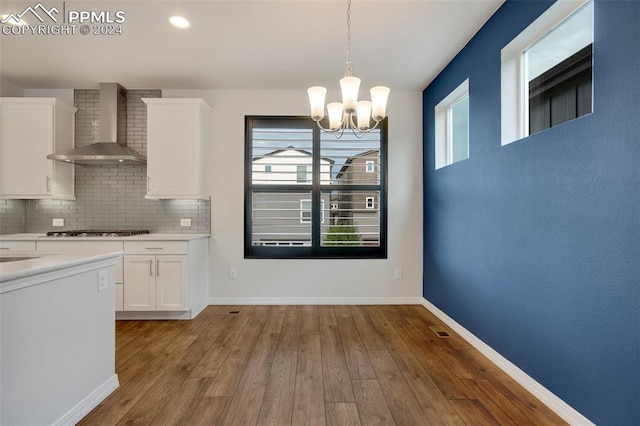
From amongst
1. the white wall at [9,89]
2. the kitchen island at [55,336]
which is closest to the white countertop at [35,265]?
the kitchen island at [55,336]

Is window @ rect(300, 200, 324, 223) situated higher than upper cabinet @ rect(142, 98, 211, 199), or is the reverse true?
upper cabinet @ rect(142, 98, 211, 199)

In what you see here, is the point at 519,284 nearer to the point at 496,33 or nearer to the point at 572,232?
the point at 572,232

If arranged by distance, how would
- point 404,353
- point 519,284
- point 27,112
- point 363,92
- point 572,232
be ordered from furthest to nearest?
point 363,92 → point 27,112 → point 404,353 → point 519,284 → point 572,232

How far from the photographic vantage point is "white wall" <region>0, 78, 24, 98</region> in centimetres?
355

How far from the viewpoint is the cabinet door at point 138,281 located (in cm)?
322

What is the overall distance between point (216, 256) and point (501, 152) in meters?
3.25

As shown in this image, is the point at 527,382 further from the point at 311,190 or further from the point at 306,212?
the point at 311,190

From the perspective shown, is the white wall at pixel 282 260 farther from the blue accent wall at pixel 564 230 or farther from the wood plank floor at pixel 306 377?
the blue accent wall at pixel 564 230

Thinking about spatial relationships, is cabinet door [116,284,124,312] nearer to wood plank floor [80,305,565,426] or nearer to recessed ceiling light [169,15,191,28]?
wood plank floor [80,305,565,426]

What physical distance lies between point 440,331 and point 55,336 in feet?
9.68

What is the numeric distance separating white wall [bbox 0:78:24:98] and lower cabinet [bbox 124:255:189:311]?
100 inches

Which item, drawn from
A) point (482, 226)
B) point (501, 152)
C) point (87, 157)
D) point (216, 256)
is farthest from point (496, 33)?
point (87, 157)

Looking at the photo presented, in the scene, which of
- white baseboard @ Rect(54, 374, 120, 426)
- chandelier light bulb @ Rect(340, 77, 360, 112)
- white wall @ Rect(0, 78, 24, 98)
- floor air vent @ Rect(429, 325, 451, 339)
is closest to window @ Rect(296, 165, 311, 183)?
chandelier light bulb @ Rect(340, 77, 360, 112)

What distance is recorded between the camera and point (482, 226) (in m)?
2.54
